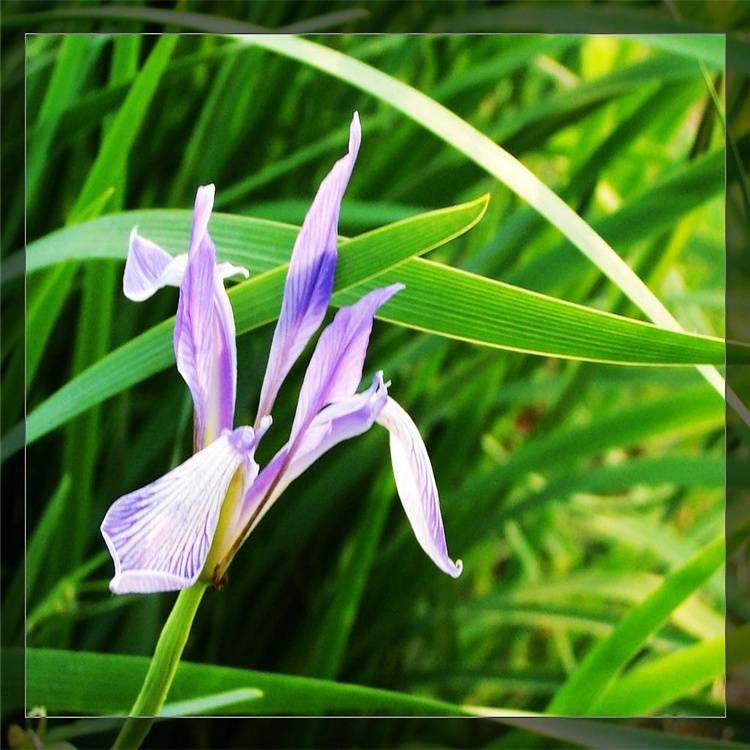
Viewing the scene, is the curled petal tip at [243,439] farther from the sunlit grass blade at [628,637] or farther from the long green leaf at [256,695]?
the sunlit grass blade at [628,637]

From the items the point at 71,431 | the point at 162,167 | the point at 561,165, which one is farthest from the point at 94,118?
the point at 561,165

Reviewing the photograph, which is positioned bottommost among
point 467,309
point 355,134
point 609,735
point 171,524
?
point 609,735

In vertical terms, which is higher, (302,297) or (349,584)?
(302,297)

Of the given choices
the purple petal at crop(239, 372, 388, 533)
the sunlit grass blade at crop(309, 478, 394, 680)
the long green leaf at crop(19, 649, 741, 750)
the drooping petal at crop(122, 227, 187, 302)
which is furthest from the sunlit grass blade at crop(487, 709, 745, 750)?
the drooping petal at crop(122, 227, 187, 302)

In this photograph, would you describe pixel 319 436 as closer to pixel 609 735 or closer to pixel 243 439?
pixel 243 439

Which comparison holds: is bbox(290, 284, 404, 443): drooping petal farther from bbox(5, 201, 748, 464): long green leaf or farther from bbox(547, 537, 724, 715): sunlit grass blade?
bbox(547, 537, 724, 715): sunlit grass blade

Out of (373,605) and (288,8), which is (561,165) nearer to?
(288,8)

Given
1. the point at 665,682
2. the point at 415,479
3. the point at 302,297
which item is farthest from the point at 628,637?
the point at 302,297
